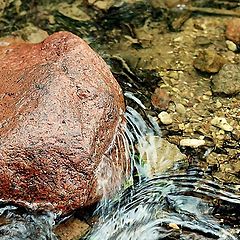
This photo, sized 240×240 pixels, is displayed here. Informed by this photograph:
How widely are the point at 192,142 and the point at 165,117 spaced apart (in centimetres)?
33

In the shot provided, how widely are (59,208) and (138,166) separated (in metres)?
0.72

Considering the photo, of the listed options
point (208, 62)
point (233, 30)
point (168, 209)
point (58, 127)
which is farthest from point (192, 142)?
point (233, 30)

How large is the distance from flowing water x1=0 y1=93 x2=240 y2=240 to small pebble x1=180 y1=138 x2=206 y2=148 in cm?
23

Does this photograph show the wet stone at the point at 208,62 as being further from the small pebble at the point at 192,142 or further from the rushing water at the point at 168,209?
the rushing water at the point at 168,209

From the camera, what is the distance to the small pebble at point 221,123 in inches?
174

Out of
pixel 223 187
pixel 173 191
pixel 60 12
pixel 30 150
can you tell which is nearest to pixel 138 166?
pixel 173 191

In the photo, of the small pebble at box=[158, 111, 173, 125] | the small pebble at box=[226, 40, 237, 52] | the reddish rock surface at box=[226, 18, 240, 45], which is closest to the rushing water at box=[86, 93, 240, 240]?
the small pebble at box=[158, 111, 173, 125]

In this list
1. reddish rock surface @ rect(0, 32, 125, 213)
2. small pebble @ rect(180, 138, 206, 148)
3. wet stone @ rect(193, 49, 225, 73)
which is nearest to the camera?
reddish rock surface @ rect(0, 32, 125, 213)

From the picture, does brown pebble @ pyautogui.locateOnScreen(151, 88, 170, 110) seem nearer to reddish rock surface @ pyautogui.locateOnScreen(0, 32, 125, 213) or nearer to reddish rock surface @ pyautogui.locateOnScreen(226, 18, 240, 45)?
reddish rock surface @ pyautogui.locateOnScreen(0, 32, 125, 213)

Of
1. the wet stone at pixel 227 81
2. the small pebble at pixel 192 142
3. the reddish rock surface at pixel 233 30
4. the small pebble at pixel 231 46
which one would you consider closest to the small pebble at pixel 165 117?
the small pebble at pixel 192 142

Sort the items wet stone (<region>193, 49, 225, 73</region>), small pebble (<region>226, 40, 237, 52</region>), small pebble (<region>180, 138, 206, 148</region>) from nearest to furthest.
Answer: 1. small pebble (<region>180, 138, 206, 148</region>)
2. wet stone (<region>193, 49, 225, 73</region>)
3. small pebble (<region>226, 40, 237, 52</region>)

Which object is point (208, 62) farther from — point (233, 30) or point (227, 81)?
point (233, 30)

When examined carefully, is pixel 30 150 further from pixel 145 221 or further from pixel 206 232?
pixel 206 232

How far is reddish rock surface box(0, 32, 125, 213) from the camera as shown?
140 inches
